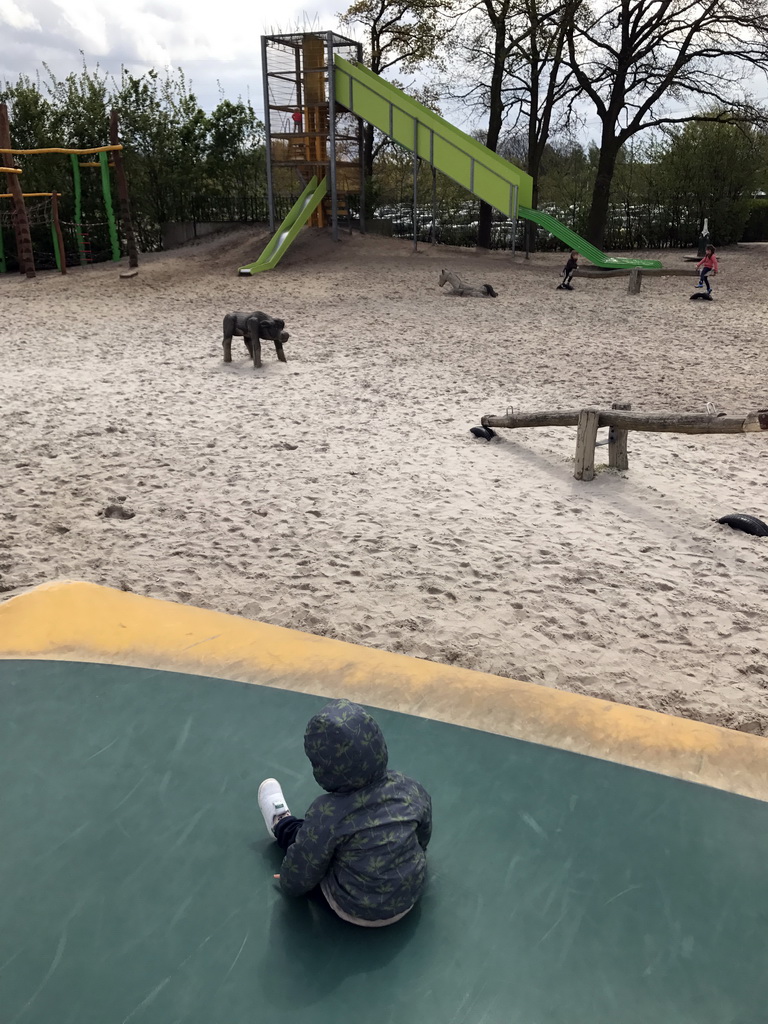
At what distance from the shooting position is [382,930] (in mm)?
2740

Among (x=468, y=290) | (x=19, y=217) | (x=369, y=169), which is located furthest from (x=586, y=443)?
(x=369, y=169)

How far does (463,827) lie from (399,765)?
46cm

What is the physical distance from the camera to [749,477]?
23.5 ft

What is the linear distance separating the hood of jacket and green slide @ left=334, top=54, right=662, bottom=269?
20077 mm

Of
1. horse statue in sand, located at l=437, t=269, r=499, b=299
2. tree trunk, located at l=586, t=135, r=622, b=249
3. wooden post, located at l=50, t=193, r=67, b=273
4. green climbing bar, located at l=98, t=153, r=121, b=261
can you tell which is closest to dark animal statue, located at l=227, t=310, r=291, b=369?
horse statue in sand, located at l=437, t=269, r=499, b=299

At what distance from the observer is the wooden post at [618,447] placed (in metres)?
7.12

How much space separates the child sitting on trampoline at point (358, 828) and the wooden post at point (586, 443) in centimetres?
473

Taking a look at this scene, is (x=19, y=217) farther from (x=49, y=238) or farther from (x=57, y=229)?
(x=49, y=238)

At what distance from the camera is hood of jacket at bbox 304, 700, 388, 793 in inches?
100

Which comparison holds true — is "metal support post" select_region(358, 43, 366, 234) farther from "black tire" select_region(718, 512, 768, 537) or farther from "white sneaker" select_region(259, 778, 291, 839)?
"white sneaker" select_region(259, 778, 291, 839)

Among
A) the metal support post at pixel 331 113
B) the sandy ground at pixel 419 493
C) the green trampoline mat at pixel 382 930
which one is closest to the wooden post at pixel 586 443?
the sandy ground at pixel 419 493

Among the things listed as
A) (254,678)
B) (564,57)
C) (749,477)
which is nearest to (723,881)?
(254,678)

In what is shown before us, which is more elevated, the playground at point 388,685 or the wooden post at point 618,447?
the wooden post at point 618,447

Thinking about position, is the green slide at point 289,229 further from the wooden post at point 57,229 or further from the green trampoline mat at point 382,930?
the green trampoline mat at point 382,930
